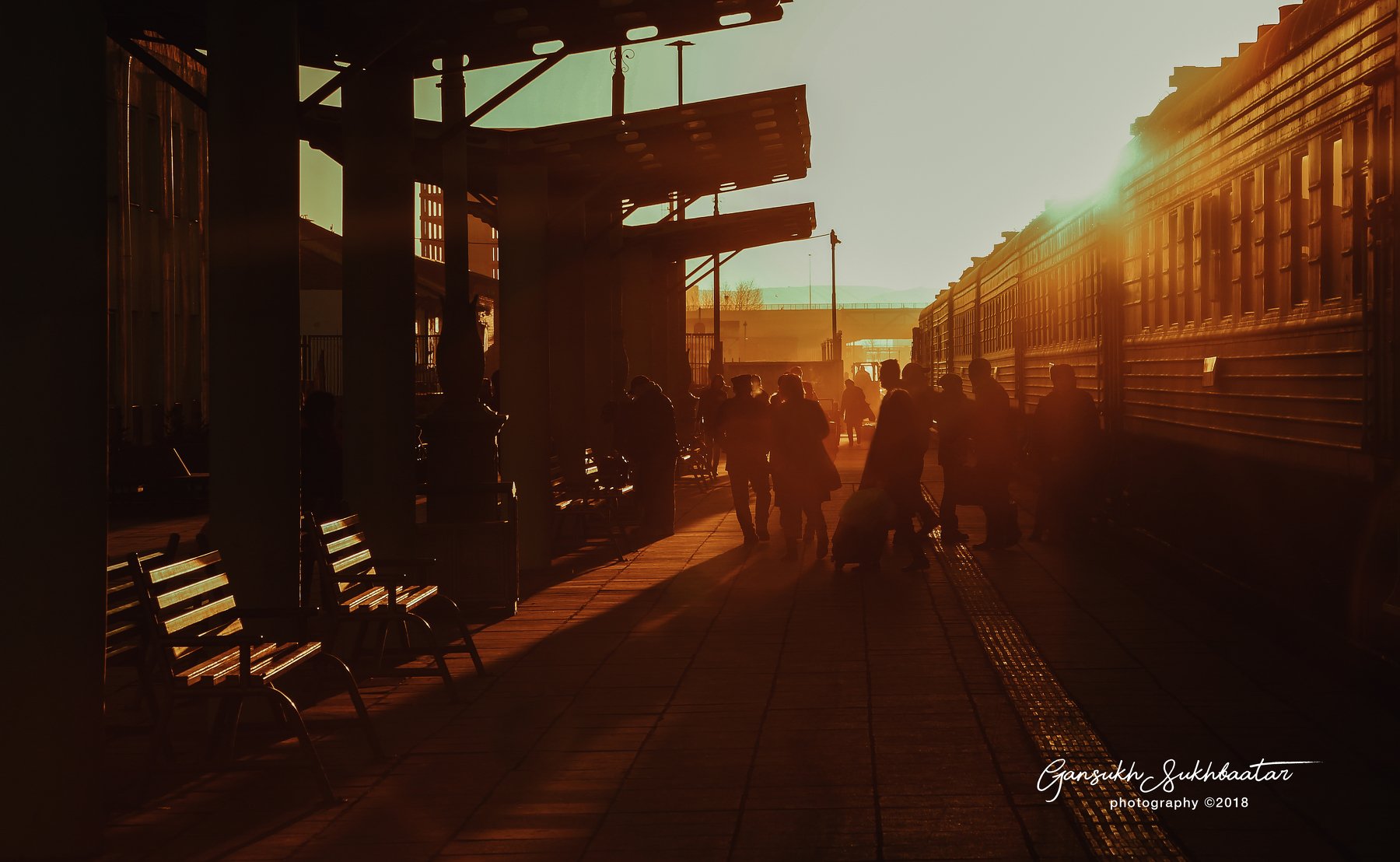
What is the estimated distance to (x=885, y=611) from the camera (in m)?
11.4

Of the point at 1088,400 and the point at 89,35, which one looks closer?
the point at 89,35

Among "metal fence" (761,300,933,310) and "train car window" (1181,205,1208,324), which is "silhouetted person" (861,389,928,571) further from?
"metal fence" (761,300,933,310)

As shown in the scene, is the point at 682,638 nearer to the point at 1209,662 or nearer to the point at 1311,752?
the point at 1209,662

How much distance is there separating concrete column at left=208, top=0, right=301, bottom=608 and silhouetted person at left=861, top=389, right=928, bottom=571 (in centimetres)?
688

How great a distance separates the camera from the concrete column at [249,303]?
Answer: 7961 millimetres

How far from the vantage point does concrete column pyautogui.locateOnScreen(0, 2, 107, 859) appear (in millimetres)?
5531

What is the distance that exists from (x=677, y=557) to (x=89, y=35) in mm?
10404

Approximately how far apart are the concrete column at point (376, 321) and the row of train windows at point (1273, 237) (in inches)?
213

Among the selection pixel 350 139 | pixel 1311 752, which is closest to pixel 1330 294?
pixel 1311 752

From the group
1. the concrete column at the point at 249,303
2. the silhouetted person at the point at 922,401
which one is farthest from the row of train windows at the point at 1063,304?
the concrete column at the point at 249,303

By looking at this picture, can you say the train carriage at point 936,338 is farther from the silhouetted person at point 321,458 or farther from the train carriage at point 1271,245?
the silhouetted person at point 321,458

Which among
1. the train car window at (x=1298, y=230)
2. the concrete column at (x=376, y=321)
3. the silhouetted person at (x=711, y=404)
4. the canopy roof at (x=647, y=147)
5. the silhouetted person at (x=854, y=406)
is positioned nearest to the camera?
the train car window at (x=1298, y=230)

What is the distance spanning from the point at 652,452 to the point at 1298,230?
8402mm

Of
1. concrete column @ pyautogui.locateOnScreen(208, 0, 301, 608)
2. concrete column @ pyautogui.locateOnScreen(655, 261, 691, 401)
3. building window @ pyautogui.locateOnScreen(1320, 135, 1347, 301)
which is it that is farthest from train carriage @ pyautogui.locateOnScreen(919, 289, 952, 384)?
concrete column @ pyautogui.locateOnScreen(208, 0, 301, 608)
